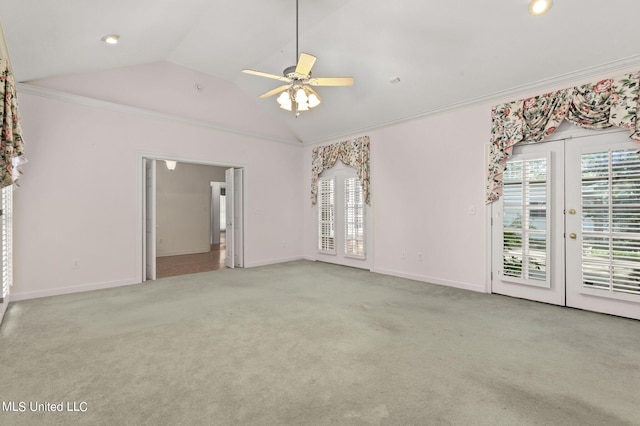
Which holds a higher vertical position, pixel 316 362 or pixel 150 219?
pixel 150 219

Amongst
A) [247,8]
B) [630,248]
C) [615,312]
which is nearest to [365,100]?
[247,8]

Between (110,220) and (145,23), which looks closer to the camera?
(145,23)

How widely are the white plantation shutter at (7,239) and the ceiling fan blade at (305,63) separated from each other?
11.4 feet

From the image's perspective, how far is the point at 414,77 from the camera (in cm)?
444

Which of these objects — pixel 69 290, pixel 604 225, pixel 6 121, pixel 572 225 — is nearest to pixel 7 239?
pixel 69 290

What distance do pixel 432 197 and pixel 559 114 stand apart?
1.91 meters

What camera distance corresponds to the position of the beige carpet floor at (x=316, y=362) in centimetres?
179

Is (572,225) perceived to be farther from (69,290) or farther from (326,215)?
(69,290)

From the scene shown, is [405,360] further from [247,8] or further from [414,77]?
[247,8]

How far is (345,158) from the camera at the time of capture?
625 cm

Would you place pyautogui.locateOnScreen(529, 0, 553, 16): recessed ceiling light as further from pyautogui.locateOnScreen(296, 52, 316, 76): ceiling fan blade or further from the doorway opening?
the doorway opening

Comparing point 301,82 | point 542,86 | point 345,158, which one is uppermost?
point 542,86

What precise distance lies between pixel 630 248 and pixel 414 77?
3.28 metres

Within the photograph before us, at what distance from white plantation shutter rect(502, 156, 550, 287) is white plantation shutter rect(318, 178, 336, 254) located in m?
3.30
